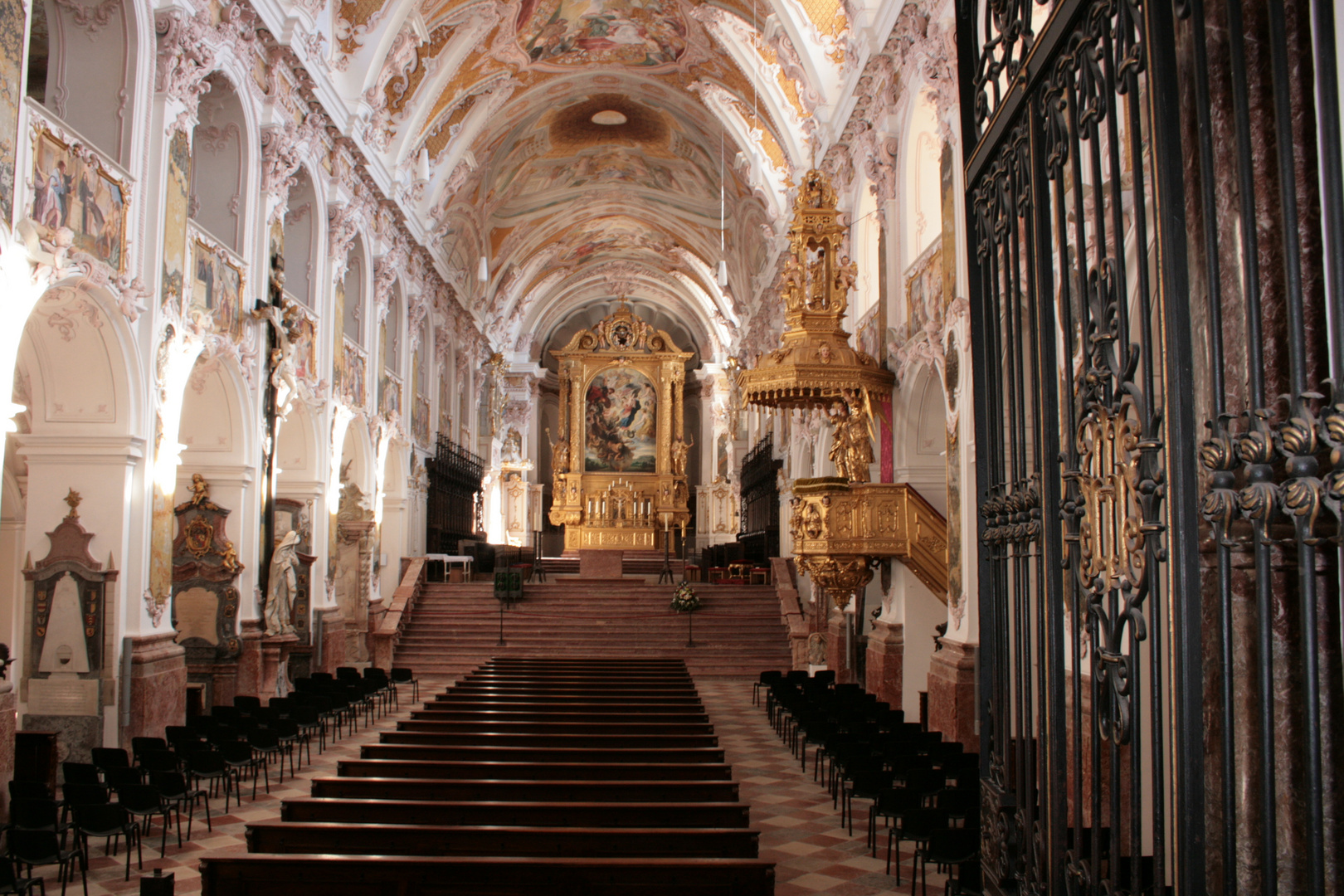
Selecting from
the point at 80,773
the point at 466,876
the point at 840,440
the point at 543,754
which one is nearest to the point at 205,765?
the point at 80,773

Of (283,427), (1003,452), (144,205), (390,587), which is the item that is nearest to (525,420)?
(390,587)

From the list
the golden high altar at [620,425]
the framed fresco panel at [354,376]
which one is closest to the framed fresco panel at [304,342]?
the framed fresco panel at [354,376]

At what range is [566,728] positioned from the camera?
945 cm

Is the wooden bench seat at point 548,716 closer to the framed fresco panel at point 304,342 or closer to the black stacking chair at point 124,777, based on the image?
the black stacking chair at point 124,777

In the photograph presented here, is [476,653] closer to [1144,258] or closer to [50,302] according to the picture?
[50,302]

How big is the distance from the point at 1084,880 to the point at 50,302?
10506mm

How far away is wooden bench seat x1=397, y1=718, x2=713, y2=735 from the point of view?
9.30 m

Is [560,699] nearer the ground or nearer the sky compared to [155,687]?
nearer the ground

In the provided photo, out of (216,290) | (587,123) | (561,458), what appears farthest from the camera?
(561,458)

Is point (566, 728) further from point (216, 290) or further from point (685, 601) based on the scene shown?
point (685, 601)

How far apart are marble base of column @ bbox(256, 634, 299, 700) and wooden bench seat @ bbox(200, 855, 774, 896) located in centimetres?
978

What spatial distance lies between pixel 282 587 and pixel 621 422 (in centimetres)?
2615

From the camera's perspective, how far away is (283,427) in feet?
57.1

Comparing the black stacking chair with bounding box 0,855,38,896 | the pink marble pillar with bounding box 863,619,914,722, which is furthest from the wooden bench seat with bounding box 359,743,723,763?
the pink marble pillar with bounding box 863,619,914,722
